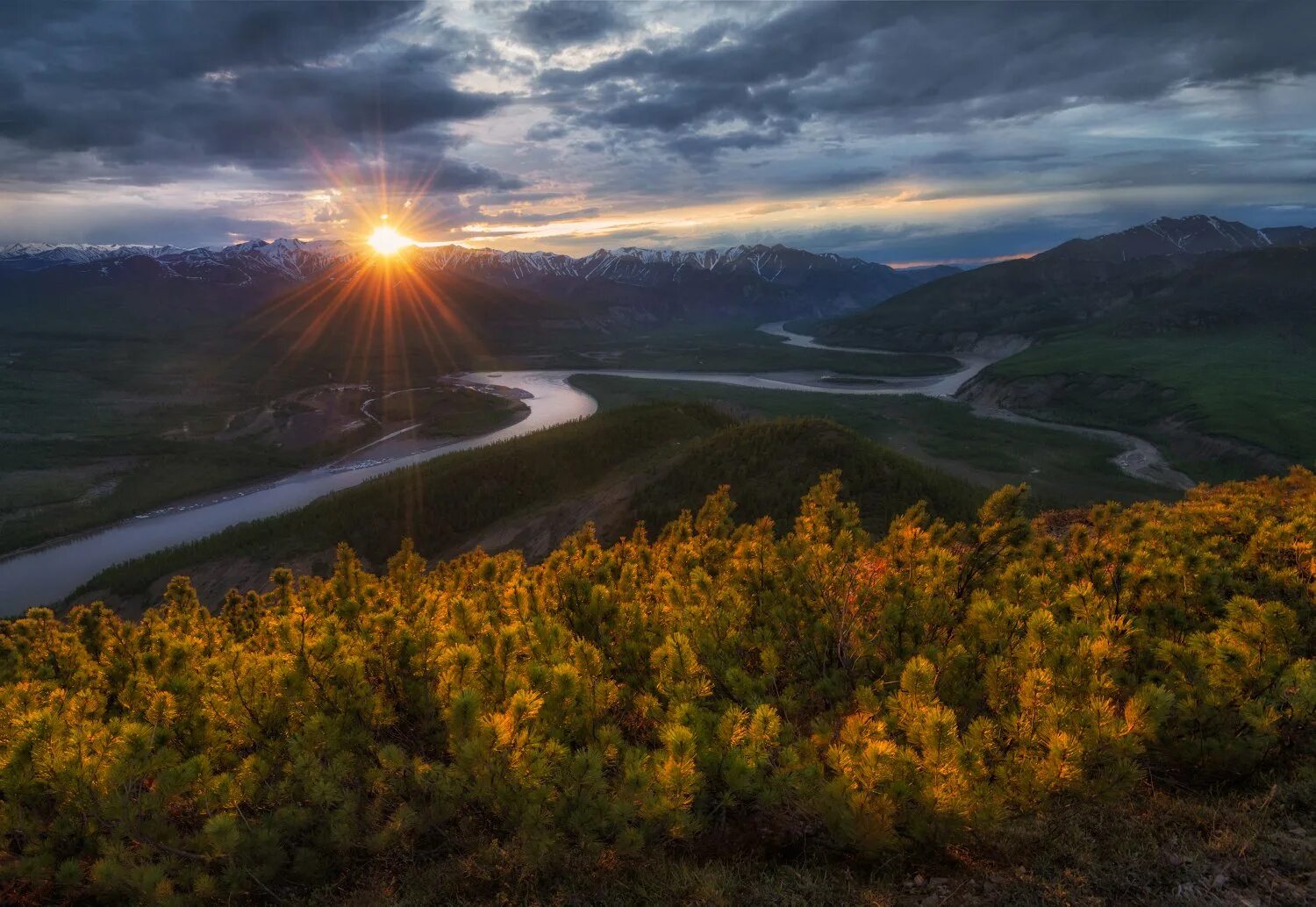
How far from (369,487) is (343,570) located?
48.1 meters

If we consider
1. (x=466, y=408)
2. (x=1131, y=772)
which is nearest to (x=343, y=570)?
(x=1131, y=772)

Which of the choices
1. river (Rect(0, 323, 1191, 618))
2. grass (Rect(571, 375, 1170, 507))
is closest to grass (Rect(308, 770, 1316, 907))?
grass (Rect(571, 375, 1170, 507))

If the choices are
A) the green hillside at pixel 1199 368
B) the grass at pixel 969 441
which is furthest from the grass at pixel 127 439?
the green hillside at pixel 1199 368

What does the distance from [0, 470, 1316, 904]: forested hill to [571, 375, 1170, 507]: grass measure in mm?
49912

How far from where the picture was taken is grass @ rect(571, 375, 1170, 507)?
65.4 metres

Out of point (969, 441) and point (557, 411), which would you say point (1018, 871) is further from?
point (557, 411)

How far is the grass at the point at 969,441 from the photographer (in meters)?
65.4

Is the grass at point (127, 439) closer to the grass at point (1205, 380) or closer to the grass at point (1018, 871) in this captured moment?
the grass at point (1018, 871)

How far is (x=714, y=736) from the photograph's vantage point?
6.14m

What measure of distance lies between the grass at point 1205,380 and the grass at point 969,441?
45.5 feet

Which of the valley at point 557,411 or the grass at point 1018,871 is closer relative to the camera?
the grass at point 1018,871

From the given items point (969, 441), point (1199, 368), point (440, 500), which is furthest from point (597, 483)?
point (1199, 368)

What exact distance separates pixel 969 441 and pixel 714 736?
8826cm

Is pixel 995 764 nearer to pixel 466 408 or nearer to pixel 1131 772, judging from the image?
pixel 1131 772
